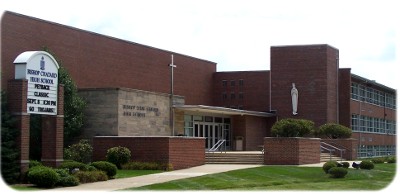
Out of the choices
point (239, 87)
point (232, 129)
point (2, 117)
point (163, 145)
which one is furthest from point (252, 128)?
point (2, 117)

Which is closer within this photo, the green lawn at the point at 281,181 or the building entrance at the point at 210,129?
the green lawn at the point at 281,181

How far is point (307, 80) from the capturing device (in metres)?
53.5

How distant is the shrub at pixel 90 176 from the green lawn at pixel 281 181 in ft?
10.3

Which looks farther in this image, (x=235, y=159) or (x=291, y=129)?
(x=291, y=129)

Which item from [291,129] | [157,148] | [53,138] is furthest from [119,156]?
[291,129]

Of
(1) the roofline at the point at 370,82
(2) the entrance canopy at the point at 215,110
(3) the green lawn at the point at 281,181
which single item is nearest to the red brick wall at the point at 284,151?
(3) the green lawn at the point at 281,181

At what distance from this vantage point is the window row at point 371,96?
2293 inches

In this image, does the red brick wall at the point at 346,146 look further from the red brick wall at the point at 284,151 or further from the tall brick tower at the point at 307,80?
the red brick wall at the point at 284,151

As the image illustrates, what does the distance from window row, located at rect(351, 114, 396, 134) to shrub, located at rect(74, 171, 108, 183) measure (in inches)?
1367

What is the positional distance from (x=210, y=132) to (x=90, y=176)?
26.7m

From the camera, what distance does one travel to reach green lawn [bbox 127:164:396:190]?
2316 centimetres

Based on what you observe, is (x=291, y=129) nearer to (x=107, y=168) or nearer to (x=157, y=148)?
(x=157, y=148)

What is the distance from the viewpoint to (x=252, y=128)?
54.1m

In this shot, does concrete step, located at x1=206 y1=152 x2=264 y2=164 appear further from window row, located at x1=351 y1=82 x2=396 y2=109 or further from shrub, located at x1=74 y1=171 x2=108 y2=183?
window row, located at x1=351 y1=82 x2=396 y2=109
